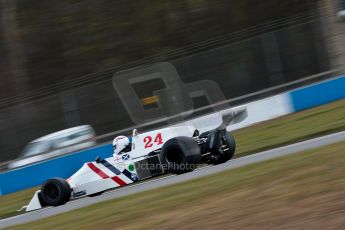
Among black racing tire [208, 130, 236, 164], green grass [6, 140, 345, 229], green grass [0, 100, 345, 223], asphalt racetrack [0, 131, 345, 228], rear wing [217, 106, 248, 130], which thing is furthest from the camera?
green grass [0, 100, 345, 223]

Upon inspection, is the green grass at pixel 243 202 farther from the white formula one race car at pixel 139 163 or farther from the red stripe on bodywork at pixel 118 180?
the red stripe on bodywork at pixel 118 180

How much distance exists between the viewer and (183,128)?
1128cm

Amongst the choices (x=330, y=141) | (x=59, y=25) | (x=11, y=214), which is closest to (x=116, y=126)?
(x=11, y=214)

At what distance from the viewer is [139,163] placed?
35.9 feet

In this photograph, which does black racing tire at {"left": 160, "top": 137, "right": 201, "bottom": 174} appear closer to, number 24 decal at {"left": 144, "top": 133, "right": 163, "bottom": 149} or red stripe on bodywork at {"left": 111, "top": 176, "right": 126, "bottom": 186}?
number 24 decal at {"left": 144, "top": 133, "right": 163, "bottom": 149}

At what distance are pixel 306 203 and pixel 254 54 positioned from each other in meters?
11.8

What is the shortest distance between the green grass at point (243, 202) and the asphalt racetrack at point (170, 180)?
68 centimetres

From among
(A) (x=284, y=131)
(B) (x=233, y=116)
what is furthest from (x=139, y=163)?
(A) (x=284, y=131)

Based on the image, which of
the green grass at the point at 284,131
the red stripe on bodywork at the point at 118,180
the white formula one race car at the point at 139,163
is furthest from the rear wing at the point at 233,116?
the red stripe on bodywork at the point at 118,180

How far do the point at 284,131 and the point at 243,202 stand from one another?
23.2 ft

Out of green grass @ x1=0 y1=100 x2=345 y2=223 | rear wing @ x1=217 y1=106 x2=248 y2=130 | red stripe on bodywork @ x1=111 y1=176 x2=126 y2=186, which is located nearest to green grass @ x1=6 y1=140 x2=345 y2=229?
red stripe on bodywork @ x1=111 y1=176 x2=126 y2=186

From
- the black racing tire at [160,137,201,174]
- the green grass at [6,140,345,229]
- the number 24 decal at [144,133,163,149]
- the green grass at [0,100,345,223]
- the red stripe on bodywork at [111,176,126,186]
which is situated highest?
the number 24 decal at [144,133,163,149]

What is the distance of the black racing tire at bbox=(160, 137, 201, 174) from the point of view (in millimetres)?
10430

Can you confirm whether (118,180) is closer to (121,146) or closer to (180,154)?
(121,146)
